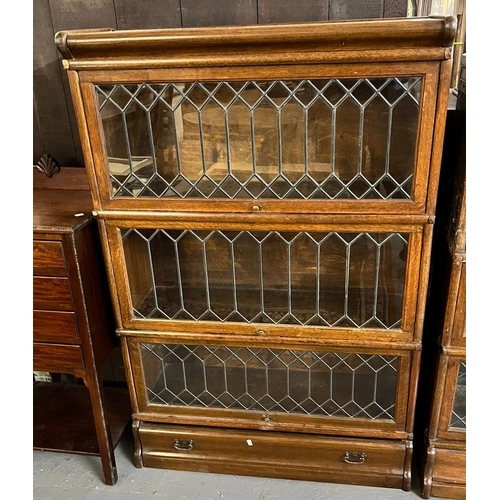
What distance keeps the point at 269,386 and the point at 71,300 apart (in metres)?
0.58

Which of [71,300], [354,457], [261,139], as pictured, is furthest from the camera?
[354,457]

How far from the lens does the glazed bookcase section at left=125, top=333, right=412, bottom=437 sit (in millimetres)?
1292

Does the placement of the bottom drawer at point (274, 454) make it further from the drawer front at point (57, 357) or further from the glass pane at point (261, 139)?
the glass pane at point (261, 139)

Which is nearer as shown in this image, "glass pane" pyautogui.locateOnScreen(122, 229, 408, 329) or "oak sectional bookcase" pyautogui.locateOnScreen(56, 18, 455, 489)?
"oak sectional bookcase" pyautogui.locateOnScreen(56, 18, 455, 489)

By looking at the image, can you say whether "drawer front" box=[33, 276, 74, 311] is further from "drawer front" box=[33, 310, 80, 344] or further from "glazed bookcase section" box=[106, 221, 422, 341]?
"glazed bookcase section" box=[106, 221, 422, 341]

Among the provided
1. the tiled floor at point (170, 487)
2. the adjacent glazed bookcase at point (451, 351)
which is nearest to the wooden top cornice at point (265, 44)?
the adjacent glazed bookcase at point (451, 351)

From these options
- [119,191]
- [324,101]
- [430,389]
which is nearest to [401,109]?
[324,101]

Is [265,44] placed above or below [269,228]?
above

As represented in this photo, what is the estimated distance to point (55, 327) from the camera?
4.07 feet

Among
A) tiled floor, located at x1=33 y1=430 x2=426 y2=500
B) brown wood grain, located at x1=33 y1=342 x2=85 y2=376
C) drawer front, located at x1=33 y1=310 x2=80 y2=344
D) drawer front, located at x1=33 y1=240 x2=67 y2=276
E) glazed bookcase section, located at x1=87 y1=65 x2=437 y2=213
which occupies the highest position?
glazed bookcase section, located at x1=87 y1=65 x2=437 y2=213

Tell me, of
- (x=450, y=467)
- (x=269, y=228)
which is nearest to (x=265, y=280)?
(x=269, y=228)

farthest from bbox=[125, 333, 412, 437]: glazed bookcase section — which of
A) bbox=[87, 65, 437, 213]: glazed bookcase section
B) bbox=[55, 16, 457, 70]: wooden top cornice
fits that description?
bbox=[55, 16, 457, 70]: wooden top cornice

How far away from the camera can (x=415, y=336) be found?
119 cm

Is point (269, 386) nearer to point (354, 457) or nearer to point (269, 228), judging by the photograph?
point (354, 457)
